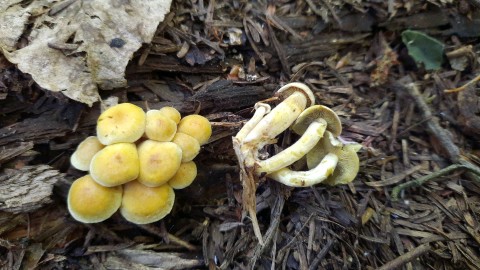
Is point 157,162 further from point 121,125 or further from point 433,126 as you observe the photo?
point 433,126

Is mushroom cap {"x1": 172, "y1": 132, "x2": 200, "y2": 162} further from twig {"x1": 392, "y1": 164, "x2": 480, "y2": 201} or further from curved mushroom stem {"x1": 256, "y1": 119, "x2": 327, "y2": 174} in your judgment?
twig {"x1": 392, "y1": 164, "x2": 480, "y2": 201}

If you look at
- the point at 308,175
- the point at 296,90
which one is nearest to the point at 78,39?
the point at 296,90

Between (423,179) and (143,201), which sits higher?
(423,179)

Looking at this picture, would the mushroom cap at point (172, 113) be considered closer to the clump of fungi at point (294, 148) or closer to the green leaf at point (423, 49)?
the clump of fungi at point (294, 148)

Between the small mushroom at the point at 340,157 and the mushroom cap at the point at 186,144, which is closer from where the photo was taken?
the mushroom cap at the point at 186,144

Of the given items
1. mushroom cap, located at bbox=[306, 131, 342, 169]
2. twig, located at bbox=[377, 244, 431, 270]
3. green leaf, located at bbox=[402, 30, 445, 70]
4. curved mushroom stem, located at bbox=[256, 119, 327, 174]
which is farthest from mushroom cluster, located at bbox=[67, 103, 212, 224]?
green leaf, located at bbox=[402, 30, 445, 70]

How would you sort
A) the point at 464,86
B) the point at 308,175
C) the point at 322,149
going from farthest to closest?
the point at 464,86 → the point at 322,149 → the point at 308,175

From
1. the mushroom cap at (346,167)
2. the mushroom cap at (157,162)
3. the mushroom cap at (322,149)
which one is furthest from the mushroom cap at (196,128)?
the mushroom cap at (346,167)
